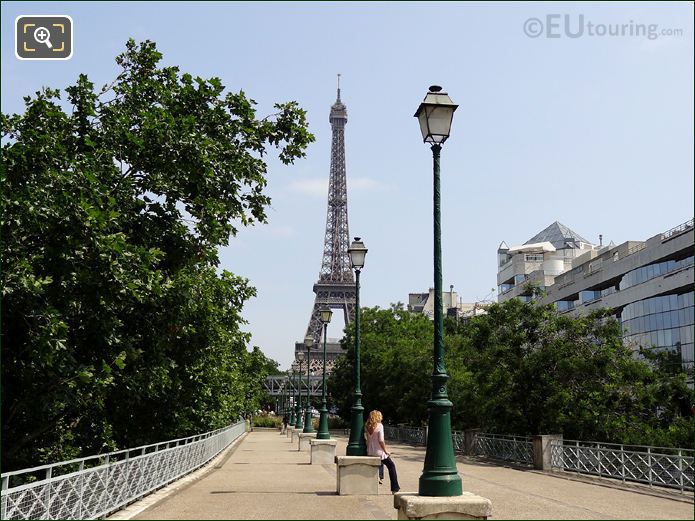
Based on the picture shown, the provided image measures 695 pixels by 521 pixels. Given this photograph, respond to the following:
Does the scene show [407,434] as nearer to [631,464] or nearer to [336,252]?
[631,464]

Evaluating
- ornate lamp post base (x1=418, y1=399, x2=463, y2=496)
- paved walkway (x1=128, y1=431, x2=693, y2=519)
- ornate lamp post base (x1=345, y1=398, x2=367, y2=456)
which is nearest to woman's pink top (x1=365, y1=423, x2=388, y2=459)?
paved walkway (x1=128, y1=431, x2=693, y2=519)

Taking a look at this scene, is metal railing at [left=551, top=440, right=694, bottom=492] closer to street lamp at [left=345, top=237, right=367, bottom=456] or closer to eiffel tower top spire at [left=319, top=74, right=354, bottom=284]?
street lamp at [left=345, top=237, right=367, bottom=456]

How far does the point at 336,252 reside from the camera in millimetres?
116062

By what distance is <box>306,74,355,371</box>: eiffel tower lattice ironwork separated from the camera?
109500 mm

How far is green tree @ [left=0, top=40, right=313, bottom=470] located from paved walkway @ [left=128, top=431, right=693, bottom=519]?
261 centimetres

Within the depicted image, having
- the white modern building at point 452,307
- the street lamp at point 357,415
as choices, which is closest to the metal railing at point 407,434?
the street lamp at point 357,415

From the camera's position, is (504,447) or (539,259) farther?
(539,259)

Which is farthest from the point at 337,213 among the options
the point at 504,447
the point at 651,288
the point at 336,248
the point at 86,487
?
the point at 86,487

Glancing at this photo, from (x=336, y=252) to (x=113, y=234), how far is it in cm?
10387

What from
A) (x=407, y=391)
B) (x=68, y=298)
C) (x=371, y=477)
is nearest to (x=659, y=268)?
(x=407, y=391)

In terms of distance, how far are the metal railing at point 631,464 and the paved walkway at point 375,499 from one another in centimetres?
60

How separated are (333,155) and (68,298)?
113m

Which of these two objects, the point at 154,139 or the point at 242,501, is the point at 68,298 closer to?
the point at 154,139

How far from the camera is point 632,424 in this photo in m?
25.1
